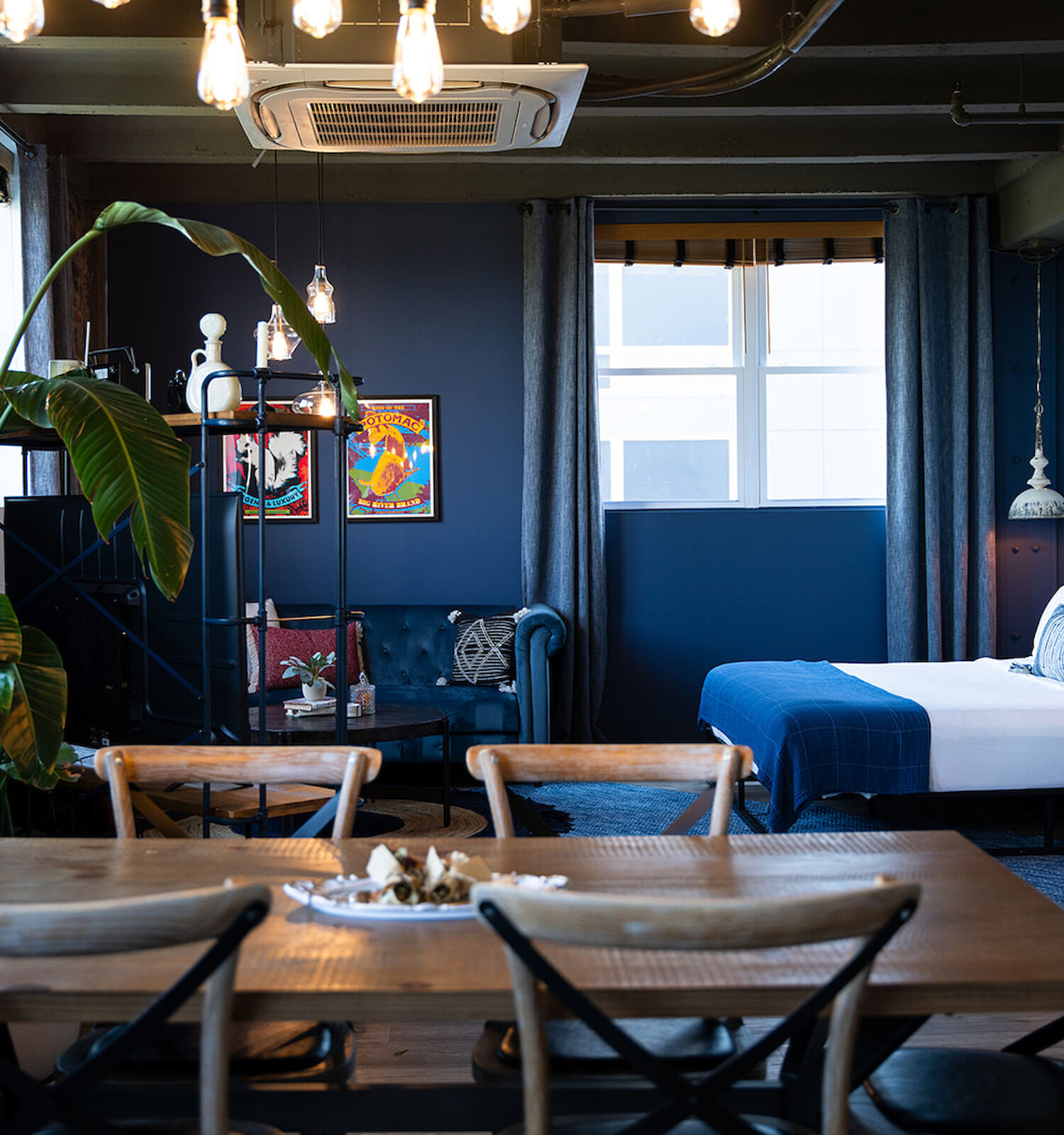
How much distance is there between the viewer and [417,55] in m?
1.46

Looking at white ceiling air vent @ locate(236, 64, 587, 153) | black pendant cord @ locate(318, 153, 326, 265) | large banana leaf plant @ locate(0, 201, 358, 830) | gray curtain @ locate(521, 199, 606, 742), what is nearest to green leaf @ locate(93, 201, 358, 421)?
large banana leaf plant @ locate(0, 201, 358, 830)

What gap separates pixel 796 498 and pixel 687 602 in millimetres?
897

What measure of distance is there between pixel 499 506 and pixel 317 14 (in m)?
5.23

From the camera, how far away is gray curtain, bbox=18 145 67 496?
5.19m

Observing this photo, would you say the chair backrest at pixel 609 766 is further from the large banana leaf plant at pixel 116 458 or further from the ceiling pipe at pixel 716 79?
the ceiling pipe at pixel 716 79

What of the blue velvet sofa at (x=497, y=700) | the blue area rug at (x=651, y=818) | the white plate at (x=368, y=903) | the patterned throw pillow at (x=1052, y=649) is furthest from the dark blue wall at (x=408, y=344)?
the white plate at (x=368, y=903)

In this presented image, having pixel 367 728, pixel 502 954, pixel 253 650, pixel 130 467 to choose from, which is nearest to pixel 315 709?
pixel 367 728

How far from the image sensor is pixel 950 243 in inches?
261

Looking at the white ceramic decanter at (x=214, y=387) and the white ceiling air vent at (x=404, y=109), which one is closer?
the white ceiling air vent at (x=404, y=109)

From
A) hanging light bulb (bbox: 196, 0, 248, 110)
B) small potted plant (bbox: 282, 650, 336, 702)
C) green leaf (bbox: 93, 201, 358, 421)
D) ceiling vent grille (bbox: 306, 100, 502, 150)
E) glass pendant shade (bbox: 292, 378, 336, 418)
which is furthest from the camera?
small potted plant (bbox: 282, 650, 336, 702)

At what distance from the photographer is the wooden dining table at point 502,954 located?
1.26 metres

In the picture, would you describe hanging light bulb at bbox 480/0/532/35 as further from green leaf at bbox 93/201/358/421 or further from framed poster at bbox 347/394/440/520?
framed poster at bbox 347/394/440/520

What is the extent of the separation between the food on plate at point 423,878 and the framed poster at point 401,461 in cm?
511

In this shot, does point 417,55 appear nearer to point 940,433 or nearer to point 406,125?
point 406,125
